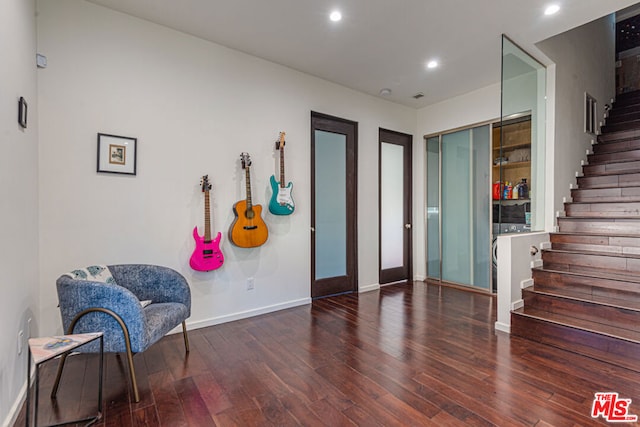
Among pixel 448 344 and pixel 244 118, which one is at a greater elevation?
pixel 244 118

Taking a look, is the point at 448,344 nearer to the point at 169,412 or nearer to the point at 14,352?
the point at 169,412

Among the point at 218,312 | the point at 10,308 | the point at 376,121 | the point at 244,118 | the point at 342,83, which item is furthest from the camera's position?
the point at 376,121

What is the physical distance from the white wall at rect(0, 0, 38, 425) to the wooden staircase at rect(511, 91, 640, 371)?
12.4 ft

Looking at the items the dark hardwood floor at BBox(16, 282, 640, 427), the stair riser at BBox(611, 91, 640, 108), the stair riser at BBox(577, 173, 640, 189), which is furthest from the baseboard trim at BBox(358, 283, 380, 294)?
the stair riser at BBox(611, 91, 640, 108)

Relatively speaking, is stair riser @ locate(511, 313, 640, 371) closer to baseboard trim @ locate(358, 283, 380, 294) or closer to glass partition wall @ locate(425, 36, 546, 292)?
glass partition wall @ locate(425, 36, 546, 292)

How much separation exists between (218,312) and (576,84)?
540 cm

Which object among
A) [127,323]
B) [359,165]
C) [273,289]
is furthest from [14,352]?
[359,165]

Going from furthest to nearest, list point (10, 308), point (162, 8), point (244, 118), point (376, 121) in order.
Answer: point (376, 121) → point (244, 118) → point (162, 8) → point (10, 308)

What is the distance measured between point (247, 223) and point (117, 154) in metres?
1.31

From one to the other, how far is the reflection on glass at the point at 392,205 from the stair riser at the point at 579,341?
217 centimetres

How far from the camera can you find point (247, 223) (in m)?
3.35

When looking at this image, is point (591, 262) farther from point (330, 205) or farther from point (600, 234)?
point (330, 205)

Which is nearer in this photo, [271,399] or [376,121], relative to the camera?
[271,399]

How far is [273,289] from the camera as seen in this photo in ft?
12.2
